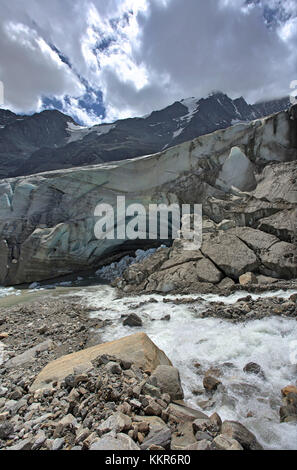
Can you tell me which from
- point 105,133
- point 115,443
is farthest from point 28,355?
point 105,133

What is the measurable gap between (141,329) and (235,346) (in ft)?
6.69

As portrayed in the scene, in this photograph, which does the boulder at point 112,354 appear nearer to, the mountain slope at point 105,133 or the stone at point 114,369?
the stone at point 114,369

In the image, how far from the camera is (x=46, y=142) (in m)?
67.5

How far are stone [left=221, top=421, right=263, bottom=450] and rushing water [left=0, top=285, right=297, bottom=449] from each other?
183mm

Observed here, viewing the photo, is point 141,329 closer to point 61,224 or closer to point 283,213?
point 283,213

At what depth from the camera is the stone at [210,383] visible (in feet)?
8.62

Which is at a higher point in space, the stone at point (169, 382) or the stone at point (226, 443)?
the stone at point (226, 443)

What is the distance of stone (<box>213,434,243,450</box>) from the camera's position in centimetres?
158

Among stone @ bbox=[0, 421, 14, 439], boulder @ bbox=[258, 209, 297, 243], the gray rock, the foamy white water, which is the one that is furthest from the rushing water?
boulder @ bbox=[258, 209, 297, 243]

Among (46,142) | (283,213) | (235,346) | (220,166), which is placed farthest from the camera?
(46,142)

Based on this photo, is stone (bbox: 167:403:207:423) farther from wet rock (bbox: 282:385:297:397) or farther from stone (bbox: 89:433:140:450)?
wet rock (bbox: 282:385:297:397)

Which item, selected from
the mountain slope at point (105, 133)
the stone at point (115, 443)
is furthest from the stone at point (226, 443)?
the mountain slope at point (105, 133)

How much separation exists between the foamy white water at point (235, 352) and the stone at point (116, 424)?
106 cm
